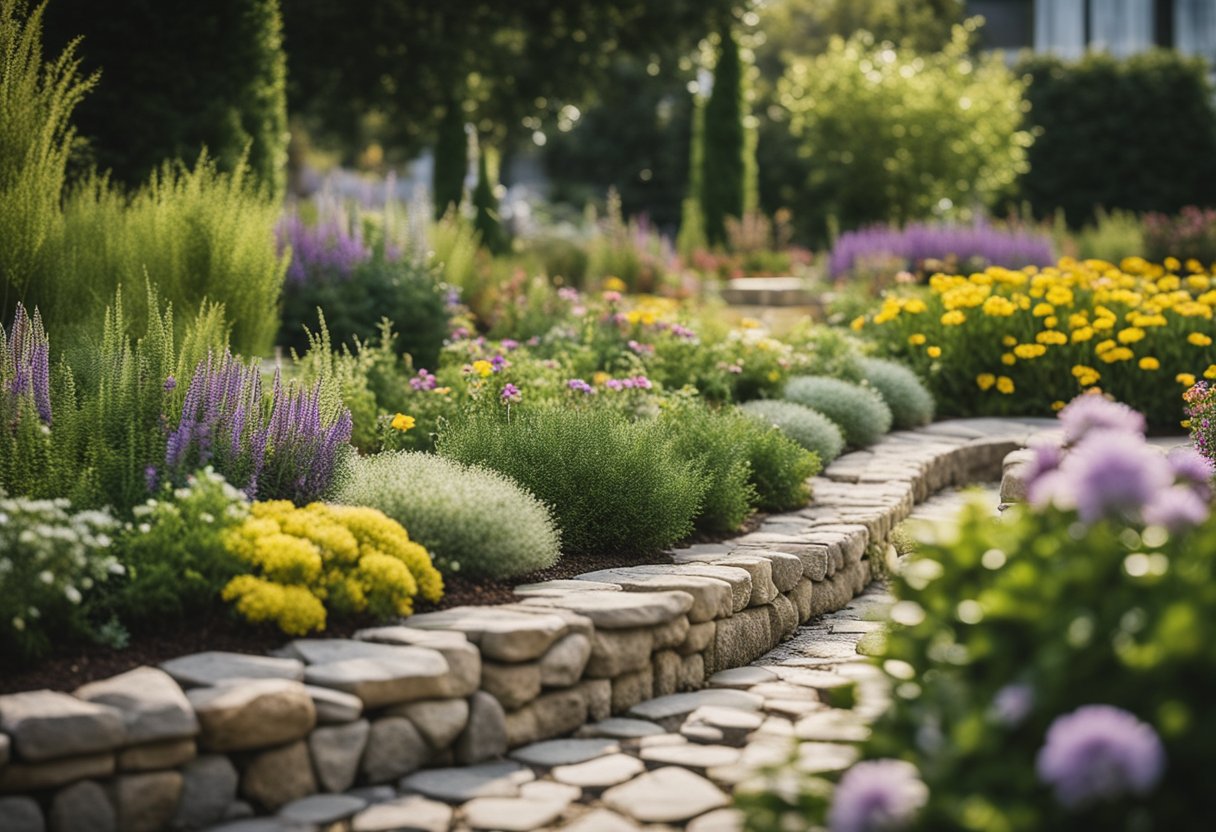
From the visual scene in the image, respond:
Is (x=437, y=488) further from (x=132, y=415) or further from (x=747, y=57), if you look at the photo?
(x=747, y=57)

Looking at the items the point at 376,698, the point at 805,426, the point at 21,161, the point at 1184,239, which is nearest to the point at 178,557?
the point at 376,698

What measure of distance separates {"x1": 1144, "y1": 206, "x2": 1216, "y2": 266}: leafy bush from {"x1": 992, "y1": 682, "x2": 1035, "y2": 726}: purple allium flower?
1257 cm

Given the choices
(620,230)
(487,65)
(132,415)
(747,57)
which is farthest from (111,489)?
(747,57)

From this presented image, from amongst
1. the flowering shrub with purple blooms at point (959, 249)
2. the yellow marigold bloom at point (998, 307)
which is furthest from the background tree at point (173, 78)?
the flowering shrub with purple blooms at point (959, 249)

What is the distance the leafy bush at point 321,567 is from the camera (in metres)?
3.60

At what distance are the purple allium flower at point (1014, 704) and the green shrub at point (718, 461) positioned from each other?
108 inches

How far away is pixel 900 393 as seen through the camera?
8367 mm

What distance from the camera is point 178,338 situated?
577 centimetres

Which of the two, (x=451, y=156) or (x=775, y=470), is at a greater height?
(x=451, y=156)

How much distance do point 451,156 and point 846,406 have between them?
1084 centimetres

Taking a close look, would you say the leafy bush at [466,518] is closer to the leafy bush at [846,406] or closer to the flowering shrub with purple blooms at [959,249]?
the leafy bush at [846,406]

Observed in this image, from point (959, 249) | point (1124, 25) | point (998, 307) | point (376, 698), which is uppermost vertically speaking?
point (1124, 25)

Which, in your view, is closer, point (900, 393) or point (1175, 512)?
point (1175, 512)

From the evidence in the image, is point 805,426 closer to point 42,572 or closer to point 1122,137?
point 42,572
